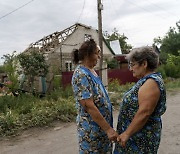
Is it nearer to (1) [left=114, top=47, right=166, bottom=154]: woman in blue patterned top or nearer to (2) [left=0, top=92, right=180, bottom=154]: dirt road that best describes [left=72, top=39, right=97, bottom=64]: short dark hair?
(1) [left=114, top=47, right=166, bottom=154]: woman in blue patterned top

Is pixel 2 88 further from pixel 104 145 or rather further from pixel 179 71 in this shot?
pixel 179 71

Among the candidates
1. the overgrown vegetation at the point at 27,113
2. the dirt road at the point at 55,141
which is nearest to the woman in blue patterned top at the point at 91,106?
the dirt road at the point at 55,141

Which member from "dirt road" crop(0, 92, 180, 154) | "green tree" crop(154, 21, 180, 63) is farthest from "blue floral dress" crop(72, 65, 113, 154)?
"green tree" crop(154, 21, 180, 63)

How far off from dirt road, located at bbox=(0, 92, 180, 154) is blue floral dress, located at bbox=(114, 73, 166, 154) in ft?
8.42

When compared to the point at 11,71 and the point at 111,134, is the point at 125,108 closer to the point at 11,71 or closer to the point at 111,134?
the point at 111,134

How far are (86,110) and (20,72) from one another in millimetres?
11342

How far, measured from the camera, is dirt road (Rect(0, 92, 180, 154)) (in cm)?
500

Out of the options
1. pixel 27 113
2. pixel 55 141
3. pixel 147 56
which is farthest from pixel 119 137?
pixel 27 113

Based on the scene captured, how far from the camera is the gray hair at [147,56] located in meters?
2.17

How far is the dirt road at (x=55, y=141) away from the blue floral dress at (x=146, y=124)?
2567mm

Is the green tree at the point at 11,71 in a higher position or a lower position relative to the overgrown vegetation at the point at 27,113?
higher

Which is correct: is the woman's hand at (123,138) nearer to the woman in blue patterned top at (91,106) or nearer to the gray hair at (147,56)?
the woman in blue patterned top at (91,106)

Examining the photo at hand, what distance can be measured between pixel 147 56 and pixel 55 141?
160 inches

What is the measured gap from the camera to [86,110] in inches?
89.4
